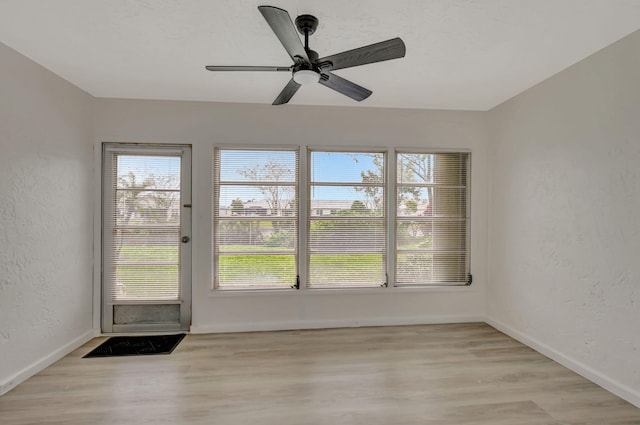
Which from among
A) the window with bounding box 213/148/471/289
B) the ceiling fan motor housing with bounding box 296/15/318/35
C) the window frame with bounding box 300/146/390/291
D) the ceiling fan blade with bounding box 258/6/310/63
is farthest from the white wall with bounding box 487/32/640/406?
the ceiling fan blade with bounding box 258/6/310/63

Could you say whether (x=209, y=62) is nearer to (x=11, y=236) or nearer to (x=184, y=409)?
(x=11, y=236)

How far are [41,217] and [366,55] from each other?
296 centimetres

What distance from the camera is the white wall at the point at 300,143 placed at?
133 inches

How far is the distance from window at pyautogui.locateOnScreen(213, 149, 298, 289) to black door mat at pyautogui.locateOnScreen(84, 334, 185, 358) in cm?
73

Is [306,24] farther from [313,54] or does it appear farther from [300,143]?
[300,143]

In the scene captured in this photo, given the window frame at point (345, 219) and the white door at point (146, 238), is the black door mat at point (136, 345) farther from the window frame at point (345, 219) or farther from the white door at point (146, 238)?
the window frame at point (345, 219)

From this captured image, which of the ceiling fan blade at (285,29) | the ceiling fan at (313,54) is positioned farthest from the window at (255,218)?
the ceiling fan blade at (285,29)

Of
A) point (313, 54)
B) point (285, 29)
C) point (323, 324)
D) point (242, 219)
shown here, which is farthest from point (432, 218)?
point (285, 29)

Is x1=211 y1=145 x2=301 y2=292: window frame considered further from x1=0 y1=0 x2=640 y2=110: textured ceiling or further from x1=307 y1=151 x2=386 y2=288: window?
x1=0 y1=0 x2=640 y2=110: textured ceiling

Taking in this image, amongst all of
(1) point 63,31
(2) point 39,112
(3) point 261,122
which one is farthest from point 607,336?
(2) point 39,112

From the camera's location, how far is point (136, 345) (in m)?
3.07

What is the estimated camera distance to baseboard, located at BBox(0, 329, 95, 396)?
2.29 m

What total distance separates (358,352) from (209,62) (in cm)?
293

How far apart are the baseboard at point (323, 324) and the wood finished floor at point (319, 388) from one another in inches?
9.9
